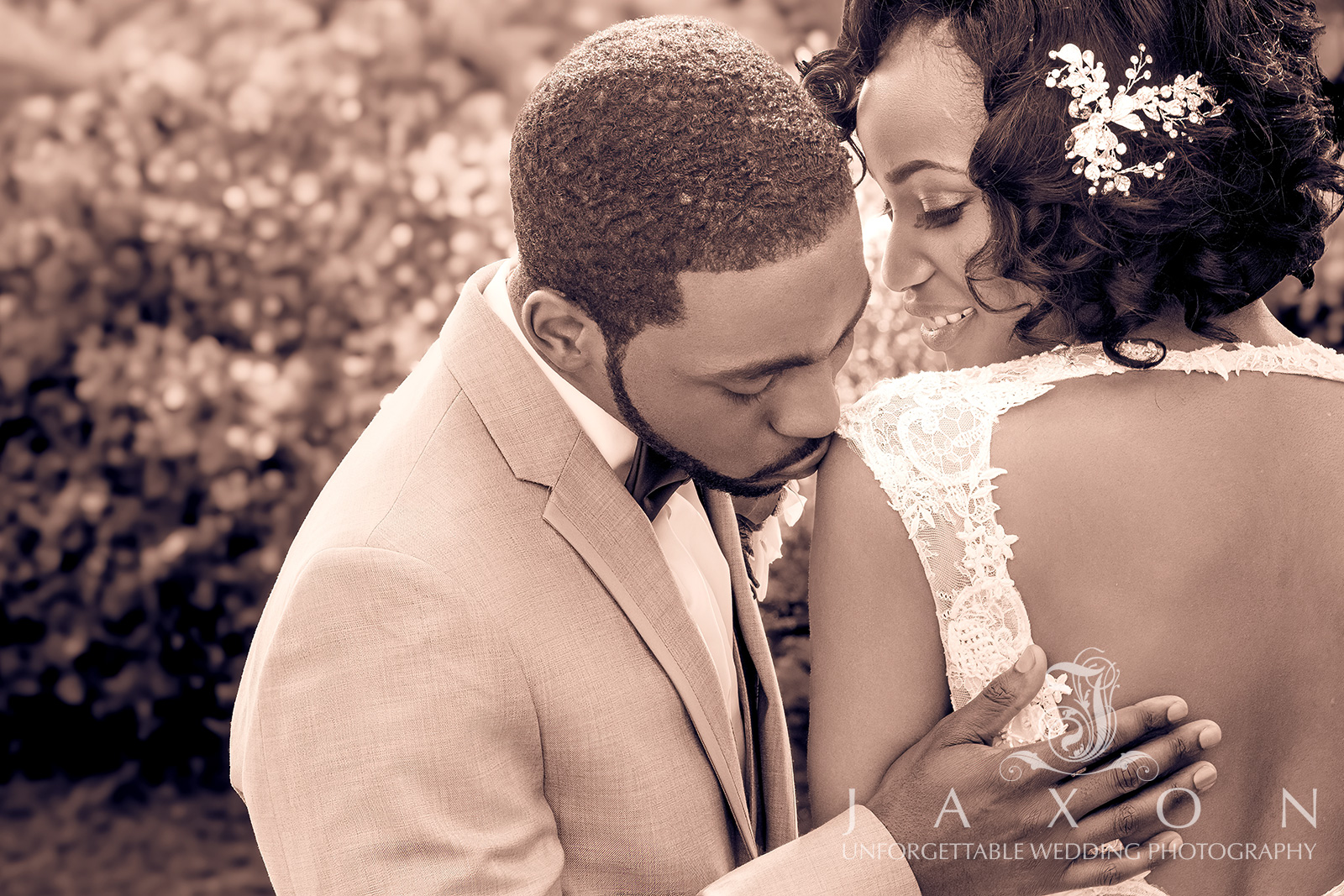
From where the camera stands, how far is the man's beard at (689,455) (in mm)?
1769

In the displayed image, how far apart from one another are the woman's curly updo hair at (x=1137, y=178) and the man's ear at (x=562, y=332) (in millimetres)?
607

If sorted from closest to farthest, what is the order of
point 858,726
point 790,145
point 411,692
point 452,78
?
point 411,692
point 790,145
point 858,726
point 452,78

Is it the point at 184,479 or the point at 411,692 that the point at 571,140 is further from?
the point at 184,479

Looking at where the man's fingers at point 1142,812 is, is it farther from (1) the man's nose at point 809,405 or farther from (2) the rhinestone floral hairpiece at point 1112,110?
(2) the rhinestone floral hairpiece at point 1112,110

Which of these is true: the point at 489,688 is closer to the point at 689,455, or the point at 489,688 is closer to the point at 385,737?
the point at 385,737

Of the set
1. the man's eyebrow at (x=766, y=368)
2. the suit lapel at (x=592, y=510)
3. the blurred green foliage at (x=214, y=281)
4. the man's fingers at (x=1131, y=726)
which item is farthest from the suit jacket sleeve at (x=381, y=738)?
the blurred green foliage at (x=214, y=281)

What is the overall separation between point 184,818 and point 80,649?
0.84m

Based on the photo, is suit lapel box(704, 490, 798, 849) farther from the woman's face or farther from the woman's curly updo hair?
the woman's curly updo hair

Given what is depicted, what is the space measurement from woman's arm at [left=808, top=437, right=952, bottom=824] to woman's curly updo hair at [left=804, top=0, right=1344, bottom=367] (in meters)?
0.41

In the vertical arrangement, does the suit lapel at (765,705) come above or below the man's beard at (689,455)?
below

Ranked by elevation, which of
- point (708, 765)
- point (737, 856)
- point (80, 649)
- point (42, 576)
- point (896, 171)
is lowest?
point (80, 649)

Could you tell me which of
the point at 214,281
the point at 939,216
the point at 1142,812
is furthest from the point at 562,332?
the point at 214,281

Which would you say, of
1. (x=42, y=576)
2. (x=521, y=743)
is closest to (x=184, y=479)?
(x=42, y=576)

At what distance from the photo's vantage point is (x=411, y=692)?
150 cm
